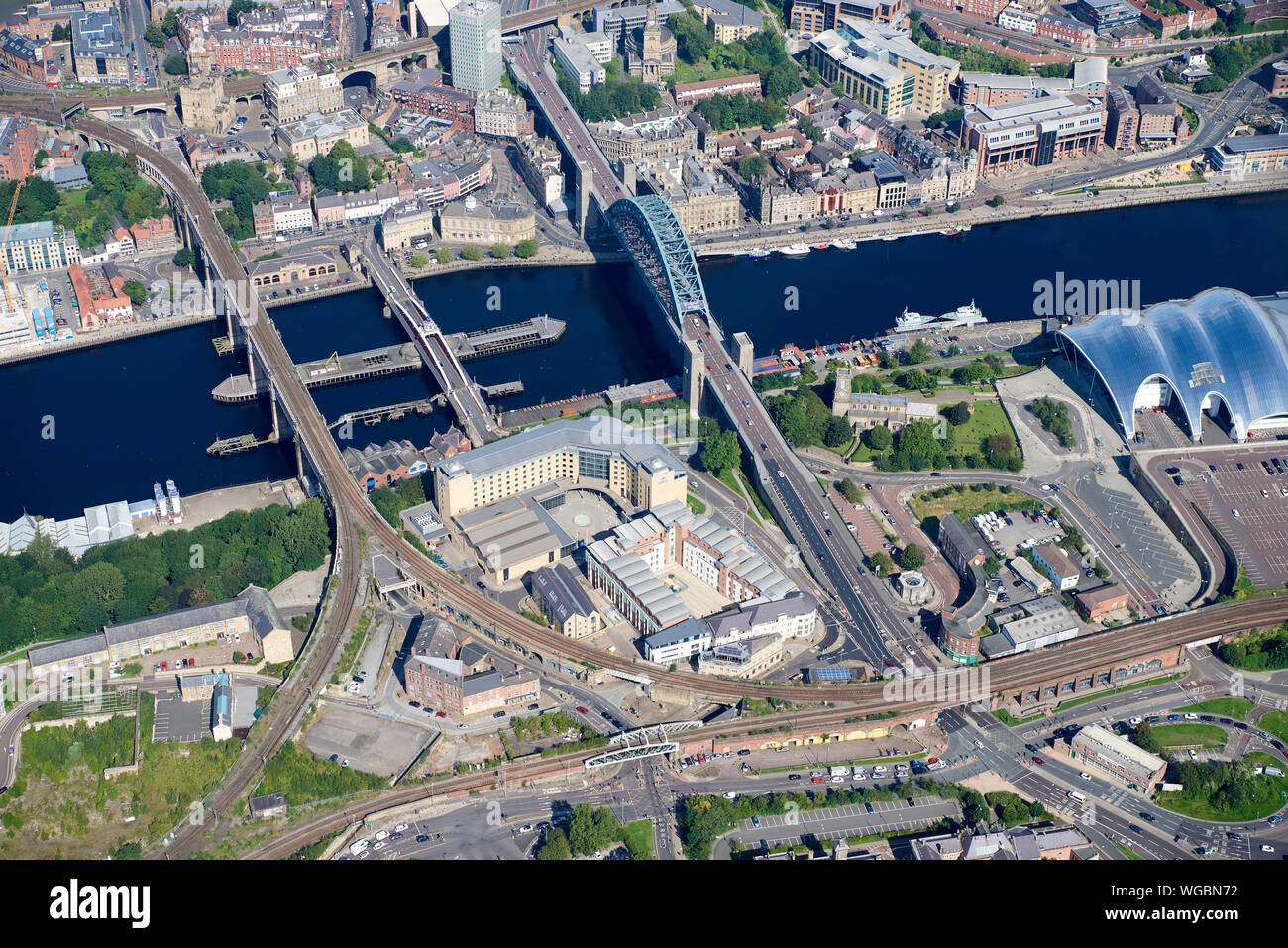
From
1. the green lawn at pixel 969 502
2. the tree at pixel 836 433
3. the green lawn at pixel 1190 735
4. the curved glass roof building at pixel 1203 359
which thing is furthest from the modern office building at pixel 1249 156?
the green lawn at pixel 1190 735

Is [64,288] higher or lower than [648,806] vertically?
higher

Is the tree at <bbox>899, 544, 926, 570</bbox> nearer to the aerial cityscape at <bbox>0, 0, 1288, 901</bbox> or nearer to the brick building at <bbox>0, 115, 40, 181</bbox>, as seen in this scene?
the aerial cityscape at <bbox>0, 0, 1288, 901</bbox>

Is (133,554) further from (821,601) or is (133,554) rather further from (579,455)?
(821,601)

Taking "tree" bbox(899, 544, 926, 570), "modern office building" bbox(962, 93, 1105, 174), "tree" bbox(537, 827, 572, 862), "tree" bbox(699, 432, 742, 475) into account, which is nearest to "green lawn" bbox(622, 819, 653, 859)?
"tree" bbox(537, 827, 572, 862)

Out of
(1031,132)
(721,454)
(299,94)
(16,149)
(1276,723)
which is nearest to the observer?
(1276,723)

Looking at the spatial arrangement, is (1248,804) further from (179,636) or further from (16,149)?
(16,149)

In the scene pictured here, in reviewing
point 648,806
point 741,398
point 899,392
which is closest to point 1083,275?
point 899,392

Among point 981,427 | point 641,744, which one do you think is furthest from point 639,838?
point 981,427
